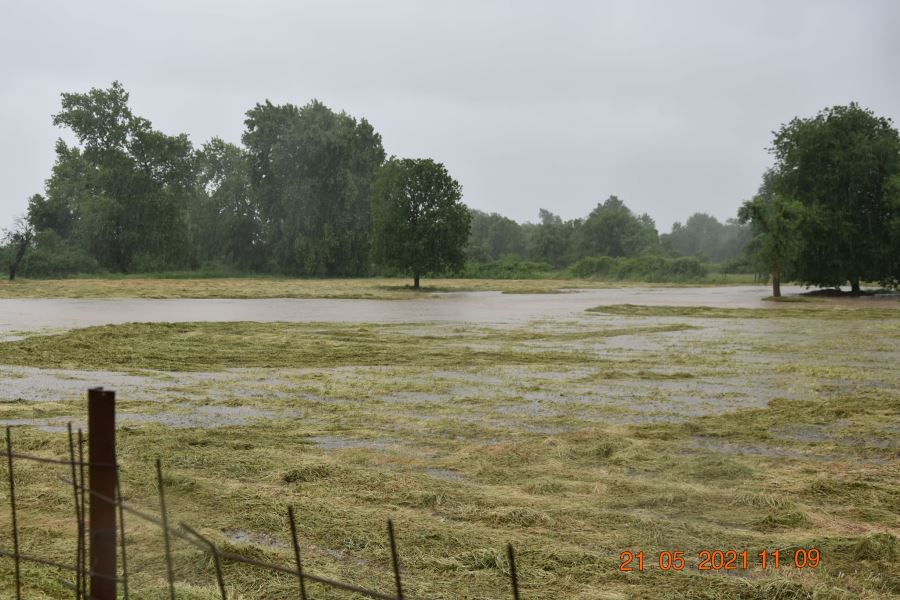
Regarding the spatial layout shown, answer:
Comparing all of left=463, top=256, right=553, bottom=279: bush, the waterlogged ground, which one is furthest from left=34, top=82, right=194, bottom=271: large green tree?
the waterlogged ground

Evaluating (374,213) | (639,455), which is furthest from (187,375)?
(374,213)

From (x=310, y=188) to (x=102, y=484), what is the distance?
65245 millimetres

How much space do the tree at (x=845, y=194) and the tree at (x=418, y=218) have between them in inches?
773

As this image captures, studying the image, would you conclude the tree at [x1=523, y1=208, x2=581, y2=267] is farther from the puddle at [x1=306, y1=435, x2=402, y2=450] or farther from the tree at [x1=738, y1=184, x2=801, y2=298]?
the puddle at [x1=306, y1=435, x2=402, y2=450]

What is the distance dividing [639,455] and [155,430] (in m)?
4.60

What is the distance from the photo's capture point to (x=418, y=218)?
52.3 metres

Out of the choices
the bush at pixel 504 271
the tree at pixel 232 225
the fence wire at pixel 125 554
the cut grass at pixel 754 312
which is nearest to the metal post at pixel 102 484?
the fence wire at pixel 125 554

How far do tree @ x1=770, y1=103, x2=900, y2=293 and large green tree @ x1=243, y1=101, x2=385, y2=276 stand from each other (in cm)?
3451

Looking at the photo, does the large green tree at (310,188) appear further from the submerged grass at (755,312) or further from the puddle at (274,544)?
the puddle at (274,544)

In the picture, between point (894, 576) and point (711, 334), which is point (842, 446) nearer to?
point (894, 576)

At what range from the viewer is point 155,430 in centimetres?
804

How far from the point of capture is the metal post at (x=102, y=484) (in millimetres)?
2645
